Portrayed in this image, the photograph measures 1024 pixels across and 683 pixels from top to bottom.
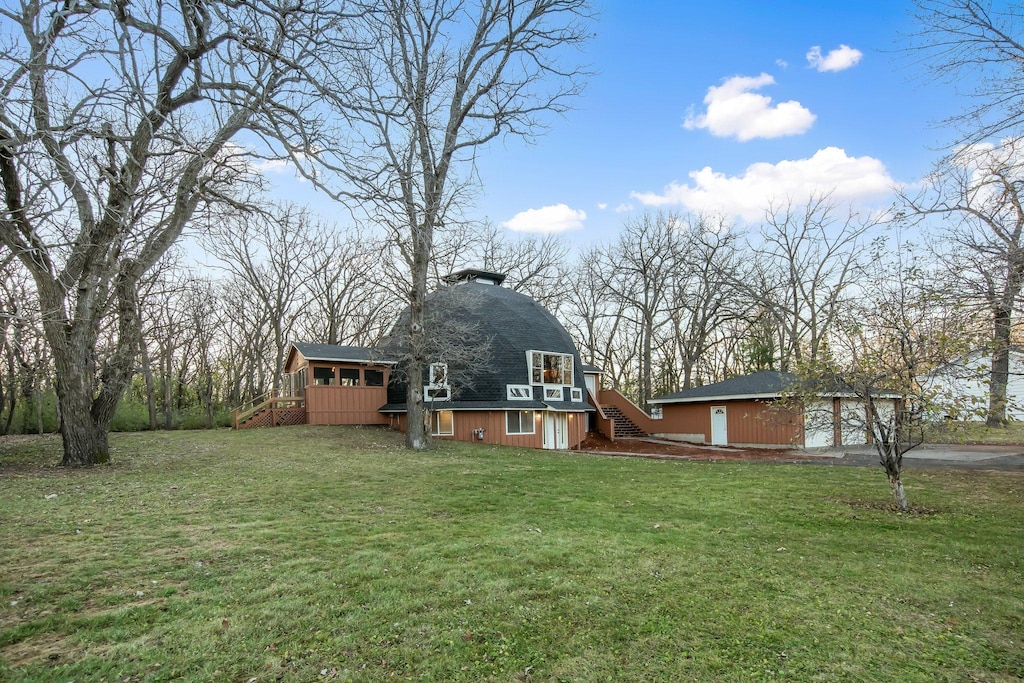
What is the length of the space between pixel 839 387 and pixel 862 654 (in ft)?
24.8

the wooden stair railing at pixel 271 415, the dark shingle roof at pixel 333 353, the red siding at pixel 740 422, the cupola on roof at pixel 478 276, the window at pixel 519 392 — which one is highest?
the cupola on roof at pixel 478 276

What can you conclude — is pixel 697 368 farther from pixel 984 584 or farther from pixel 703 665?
pixel 703 665

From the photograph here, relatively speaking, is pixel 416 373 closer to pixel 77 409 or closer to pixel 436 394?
pixel 436 394

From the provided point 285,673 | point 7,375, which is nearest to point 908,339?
point 285,673

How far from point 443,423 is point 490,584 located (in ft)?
56.8

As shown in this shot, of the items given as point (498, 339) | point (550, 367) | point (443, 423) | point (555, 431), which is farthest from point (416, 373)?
point (555, 431)

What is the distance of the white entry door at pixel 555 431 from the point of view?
23.5 m

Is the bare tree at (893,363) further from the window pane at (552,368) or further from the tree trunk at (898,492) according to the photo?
the window pane at (552,368)

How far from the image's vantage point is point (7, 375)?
21.7m

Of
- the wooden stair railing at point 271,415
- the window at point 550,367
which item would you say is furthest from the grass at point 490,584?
the wooden stair railing at point 271,415

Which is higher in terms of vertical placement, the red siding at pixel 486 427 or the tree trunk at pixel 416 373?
the tree trunk at pixel 416 373

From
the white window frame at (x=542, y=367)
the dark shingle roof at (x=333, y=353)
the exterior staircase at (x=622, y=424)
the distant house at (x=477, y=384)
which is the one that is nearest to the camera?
the distant house at (x=477, y=384)

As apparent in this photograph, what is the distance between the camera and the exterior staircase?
29219mm

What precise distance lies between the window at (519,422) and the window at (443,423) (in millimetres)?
2285
